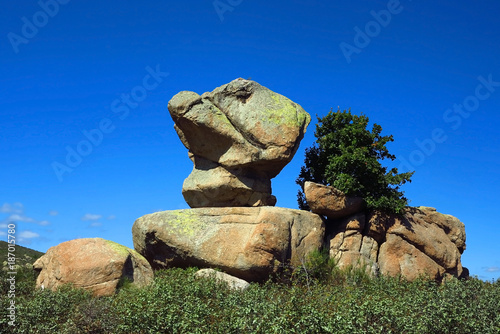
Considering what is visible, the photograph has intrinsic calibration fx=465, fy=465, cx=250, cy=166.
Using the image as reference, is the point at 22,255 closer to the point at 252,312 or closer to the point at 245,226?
the point at 245,226

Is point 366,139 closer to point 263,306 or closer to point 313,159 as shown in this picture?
point 313,159

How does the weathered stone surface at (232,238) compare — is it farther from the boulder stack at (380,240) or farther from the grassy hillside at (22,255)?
the grassy hillside at (22,255)

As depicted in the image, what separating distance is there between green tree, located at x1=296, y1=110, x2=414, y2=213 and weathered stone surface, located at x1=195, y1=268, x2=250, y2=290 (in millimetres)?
9268

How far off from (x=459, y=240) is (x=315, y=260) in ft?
42.5

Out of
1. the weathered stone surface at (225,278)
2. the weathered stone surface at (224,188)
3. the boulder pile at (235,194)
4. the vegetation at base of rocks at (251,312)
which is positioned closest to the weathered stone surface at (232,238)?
the boulder pile at (235,194)

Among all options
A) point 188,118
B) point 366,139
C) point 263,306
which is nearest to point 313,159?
point 366,139

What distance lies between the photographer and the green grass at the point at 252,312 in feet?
54.1

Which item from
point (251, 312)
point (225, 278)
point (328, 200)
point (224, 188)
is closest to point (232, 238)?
point (225, 278)

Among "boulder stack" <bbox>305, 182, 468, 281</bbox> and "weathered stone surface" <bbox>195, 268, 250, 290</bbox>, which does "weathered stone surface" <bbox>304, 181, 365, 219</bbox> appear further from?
"weathered stone surface" <bbox>195, 268, 250, 290</bbox>

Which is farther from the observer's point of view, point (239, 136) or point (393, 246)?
point (239, 136)

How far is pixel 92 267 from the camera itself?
89.6 feet

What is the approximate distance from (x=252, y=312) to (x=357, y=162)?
17252mm

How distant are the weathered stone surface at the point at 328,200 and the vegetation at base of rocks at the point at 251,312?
6.64 metres

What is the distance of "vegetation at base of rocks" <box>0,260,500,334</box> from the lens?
16.5 metres
